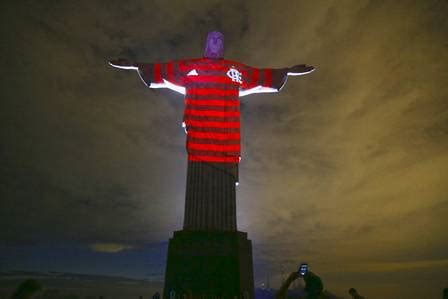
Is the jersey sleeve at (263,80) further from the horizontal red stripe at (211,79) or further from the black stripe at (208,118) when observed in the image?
the black stripe at (208,118)

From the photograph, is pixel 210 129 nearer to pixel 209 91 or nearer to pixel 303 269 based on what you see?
pixel 209 91

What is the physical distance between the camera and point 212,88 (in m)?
13.3

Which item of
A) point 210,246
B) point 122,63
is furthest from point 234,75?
point 210,246

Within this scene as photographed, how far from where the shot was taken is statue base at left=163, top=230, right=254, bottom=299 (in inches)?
418

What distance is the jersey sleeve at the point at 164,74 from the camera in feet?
43.5

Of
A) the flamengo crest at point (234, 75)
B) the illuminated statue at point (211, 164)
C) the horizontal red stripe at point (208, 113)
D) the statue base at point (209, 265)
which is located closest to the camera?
the statue base at point (209, 265)

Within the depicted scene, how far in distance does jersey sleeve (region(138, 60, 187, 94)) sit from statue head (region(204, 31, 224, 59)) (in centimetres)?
113

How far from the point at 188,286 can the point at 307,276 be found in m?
6.29

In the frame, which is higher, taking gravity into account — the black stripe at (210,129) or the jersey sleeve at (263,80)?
the jersey sleeve at (263,80)

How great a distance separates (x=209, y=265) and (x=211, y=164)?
3.50 m

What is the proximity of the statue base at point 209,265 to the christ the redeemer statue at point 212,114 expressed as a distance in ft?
1.84

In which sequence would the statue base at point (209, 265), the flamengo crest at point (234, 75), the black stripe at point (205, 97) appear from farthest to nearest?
the flamengo crest at point (234, 75) < the black stripe at point (205, 97) < the statue base at point (209, 265)

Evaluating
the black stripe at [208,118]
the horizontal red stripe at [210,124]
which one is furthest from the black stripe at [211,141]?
the black stripe at [208,118]

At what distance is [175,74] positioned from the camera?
13.4 meters
